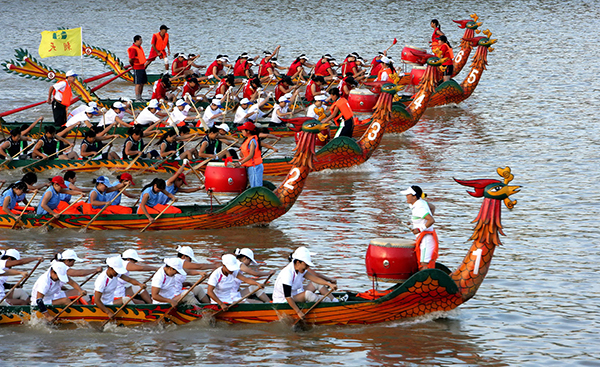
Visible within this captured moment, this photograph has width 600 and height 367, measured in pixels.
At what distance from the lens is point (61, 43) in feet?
93.8

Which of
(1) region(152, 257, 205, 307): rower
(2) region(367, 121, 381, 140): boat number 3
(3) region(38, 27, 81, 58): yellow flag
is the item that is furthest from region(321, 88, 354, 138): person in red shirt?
(3) region(38, 27, 81, 58): yellow flag

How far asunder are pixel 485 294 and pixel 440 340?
2.26 metres

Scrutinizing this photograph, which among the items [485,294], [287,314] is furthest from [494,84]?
[287,314]

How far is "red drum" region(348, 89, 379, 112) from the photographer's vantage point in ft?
86.9

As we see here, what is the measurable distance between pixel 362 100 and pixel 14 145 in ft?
32.4

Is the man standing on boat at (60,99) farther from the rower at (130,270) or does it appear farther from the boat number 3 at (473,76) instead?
the boat number 3 at (473,76)

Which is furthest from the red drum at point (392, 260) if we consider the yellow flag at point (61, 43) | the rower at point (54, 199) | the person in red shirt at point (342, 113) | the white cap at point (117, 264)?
the yellow flag at point (61, 43)

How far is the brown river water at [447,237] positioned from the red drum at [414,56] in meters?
1.99

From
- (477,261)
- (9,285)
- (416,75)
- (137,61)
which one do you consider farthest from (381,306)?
(416,75)

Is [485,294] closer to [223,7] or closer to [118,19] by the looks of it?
[118,19]

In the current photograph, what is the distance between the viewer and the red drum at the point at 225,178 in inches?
730

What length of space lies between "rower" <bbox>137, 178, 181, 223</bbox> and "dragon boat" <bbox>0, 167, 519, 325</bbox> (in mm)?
4596

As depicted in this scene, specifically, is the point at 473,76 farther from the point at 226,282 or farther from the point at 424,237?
the point at 226,282

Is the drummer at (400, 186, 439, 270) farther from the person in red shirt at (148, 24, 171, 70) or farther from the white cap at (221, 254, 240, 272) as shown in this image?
the person in red shirt at (148, 24, 171, 70)
